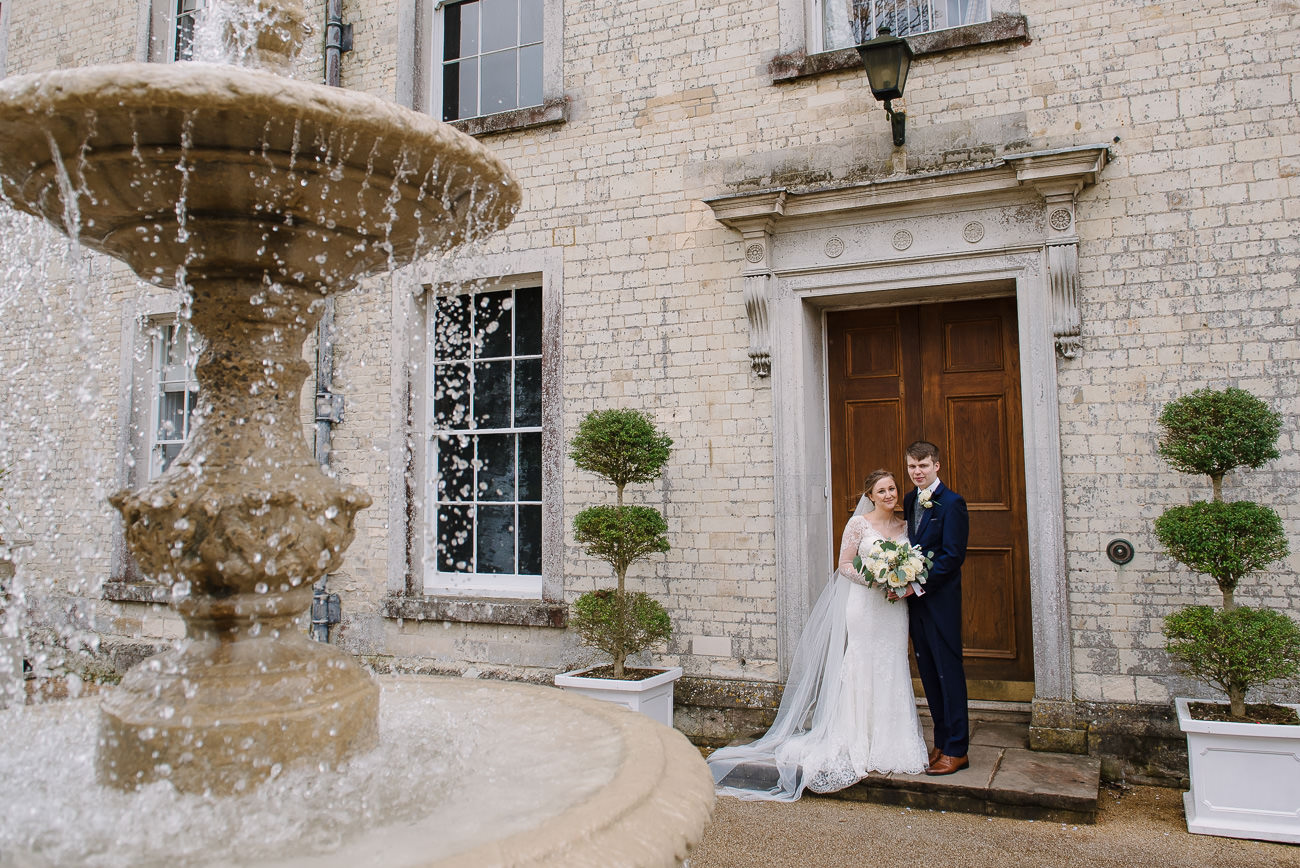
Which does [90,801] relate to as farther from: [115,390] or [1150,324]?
[115,390]

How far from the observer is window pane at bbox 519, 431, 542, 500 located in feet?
22.5

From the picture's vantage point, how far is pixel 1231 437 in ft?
14.3

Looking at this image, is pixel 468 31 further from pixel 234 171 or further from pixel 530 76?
pixel 234 171

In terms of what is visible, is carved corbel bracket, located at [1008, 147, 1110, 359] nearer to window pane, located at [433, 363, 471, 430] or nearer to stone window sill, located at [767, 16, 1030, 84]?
stone window sill, located at [767, 16, 1030, 84]

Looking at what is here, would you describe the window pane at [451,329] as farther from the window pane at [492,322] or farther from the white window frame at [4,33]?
the white window frame at [4,33]

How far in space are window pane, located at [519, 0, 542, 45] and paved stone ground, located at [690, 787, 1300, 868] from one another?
18.7 feet

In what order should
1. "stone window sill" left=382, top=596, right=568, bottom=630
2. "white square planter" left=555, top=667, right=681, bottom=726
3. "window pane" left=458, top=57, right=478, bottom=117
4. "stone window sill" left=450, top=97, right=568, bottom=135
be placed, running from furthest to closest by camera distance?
"window pane" left=458, top=57, right=478, bottom=117 → "stone window sill" left=450, top=97, right=568, bottom=135 → "stone window sill" left=382, top=596, right=568, bottom=630 → "white square planter" left=555, top=667, right=681, bottom=726

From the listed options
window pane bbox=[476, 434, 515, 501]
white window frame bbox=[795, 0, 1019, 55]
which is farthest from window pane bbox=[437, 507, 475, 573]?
white window frame bbox=[795, 0, 1019, 55]

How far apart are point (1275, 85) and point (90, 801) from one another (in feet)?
20.2

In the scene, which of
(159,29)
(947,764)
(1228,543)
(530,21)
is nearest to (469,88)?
(530,21)

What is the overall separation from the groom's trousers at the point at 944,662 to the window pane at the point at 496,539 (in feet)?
10.4

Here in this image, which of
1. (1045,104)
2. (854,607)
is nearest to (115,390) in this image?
(854,607)

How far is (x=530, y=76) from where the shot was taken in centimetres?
715

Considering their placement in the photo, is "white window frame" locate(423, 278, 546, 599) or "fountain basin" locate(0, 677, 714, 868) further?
"white window frame" locate(423, 278, 546, 599)
